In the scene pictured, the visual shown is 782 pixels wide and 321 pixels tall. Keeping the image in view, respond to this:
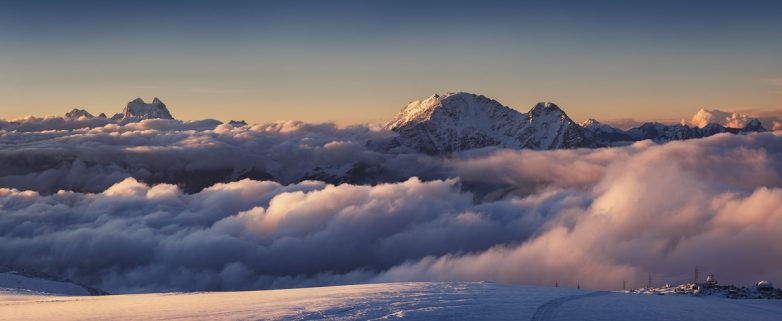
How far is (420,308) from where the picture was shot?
48781 millimetres

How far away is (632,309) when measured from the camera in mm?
52031

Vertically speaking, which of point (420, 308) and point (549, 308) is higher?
Result: point (420, 308)

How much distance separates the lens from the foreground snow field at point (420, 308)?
47.2 metres

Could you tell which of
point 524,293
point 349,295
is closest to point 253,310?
point 349,295

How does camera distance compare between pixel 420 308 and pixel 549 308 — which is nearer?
pixel 420 308

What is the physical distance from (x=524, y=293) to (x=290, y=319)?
90.1ft

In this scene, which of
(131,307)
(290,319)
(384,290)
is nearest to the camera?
(290,319)

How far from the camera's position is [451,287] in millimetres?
66750

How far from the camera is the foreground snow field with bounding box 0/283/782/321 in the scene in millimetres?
47188

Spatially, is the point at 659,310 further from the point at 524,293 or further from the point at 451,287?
the point at 451,287

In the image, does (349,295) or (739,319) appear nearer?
(739,319)

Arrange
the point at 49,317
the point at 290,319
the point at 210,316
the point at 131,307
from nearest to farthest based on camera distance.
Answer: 1. the point at 290,319
2. the point at 210,316
3. the point at 49,317
4. the point at 131,307

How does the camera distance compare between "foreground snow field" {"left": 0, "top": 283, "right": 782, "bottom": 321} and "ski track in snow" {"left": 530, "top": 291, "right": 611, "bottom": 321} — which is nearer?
"ski track in snow" {"left": 530, "top": 291, "right": 611, "bottom": 321}

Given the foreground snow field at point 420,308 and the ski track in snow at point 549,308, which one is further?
the foreground snow field at point 420,308
